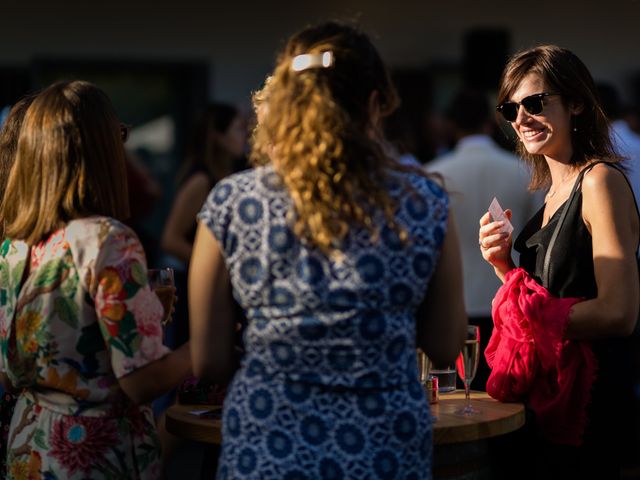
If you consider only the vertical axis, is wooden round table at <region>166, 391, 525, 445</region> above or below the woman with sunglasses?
below

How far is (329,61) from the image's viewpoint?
92.2 inches

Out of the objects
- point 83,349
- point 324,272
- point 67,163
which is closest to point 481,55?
point 67,163

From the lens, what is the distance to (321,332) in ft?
7.63

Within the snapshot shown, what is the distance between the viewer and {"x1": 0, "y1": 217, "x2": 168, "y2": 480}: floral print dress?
255 centimetres

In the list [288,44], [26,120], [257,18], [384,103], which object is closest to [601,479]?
[384,103]

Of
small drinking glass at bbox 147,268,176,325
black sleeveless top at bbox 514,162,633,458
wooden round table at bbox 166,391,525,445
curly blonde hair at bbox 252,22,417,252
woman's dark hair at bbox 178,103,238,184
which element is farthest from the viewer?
woman's dark hair at bbox 178,103,238,184

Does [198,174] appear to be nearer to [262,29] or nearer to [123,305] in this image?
[123,305]

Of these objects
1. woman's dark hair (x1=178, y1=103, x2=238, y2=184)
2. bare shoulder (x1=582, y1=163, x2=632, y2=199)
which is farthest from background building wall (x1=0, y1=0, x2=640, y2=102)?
bare shoulder (x1=582, y1=163, x2=632, y2=199)

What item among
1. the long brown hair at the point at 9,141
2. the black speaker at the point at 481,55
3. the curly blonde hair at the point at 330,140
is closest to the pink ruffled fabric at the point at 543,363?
the curly blonde hair at the point at 330,140

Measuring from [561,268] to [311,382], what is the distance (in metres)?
1.07

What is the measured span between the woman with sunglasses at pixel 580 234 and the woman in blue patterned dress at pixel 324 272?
2.55 ft

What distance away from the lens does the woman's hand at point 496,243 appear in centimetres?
317

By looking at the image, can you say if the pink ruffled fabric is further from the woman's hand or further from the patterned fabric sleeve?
the patterned fabric sleeve

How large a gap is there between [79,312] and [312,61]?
0.78 metres
